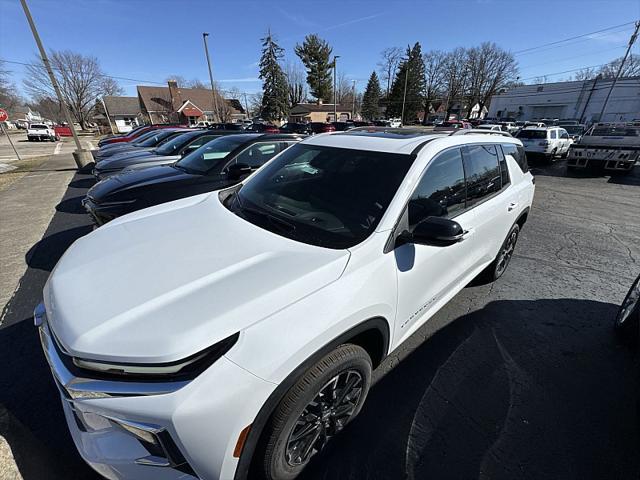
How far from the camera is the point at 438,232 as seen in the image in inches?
65.9

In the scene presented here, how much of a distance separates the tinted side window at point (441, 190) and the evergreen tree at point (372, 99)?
210 feet

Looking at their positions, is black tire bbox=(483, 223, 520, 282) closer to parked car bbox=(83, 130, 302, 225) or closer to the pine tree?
parked car bbox=(83, 130, 302, 225)

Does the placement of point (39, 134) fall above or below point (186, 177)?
below

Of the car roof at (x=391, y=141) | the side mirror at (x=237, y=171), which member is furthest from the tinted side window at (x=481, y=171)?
the side mirror at (x=237, y=171)

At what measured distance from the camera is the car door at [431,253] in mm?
1878

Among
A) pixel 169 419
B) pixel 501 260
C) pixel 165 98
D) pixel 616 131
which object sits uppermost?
pixel 165 98

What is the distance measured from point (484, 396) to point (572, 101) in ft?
204

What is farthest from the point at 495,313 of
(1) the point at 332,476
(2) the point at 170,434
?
(2) the point at 170,434

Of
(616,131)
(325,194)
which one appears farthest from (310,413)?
(616,131)

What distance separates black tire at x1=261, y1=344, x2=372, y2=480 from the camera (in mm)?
1377

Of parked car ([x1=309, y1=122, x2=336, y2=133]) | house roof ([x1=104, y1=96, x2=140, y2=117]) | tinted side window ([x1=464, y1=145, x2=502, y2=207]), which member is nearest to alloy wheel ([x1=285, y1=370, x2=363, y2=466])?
tinted side window ([x1=464, y1=145, x2=502, y2=207])

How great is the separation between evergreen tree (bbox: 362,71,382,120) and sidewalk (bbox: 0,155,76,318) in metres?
59.0

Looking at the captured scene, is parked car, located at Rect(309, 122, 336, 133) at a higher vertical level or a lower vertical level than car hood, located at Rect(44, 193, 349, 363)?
lower

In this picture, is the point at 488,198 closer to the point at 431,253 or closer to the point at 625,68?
the point at 431,253
